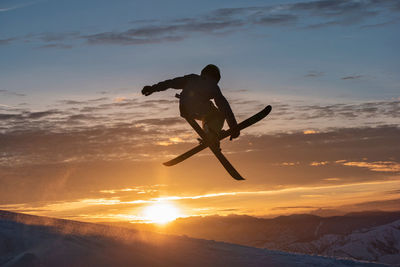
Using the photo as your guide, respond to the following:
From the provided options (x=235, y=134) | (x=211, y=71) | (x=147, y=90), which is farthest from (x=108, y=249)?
(x=211, y=71)

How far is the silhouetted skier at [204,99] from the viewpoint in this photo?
12.0 metres

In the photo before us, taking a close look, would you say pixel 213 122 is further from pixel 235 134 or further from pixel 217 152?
pixel 217 152

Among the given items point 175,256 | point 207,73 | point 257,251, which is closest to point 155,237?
point 175,256

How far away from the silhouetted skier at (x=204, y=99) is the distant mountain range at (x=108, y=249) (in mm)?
3775

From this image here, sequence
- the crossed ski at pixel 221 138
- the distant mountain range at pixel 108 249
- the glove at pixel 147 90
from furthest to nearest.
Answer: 1. the crossed ski at pixel 221 138
2. the glove at pixel 147 90
3. the distant mountain range at pixel 108 249

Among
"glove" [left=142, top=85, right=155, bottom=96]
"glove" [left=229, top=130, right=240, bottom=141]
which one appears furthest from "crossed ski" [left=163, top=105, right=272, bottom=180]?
"glove" [left=142, top=85, right=155, bottom=96]

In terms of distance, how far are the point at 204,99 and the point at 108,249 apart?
5.00m

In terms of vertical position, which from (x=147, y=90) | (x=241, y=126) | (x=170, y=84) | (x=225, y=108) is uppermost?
(x=170, y=84)

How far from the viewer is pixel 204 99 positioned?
12.4m

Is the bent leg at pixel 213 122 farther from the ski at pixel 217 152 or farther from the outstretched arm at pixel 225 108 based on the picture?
the outstretched arm at pixel 225 108

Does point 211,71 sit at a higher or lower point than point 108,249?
higher

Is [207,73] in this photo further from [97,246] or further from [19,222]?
[19,222]

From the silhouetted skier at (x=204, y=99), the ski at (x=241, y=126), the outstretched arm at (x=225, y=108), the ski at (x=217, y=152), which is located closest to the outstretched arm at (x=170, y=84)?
the silhouetted skier at (x=204, y=99)

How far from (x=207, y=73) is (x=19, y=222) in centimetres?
719
